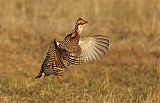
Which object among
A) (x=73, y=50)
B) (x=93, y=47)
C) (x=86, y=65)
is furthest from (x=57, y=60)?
(x=86, y=65)

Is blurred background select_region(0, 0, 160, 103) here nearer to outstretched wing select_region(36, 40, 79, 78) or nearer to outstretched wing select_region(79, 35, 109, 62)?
outstretched wing select_region(36, 40, 79, 78)

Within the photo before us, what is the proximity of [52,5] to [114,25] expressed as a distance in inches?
61.1

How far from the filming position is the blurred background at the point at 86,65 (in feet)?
21.7

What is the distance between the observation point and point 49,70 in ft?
20.9

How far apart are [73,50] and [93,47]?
0.37m

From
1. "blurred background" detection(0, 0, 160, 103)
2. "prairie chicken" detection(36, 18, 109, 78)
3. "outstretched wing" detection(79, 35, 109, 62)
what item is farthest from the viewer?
"blurred background" detection(0, 0, 160, 103)

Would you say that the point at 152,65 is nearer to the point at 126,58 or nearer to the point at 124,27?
the point at 126,58

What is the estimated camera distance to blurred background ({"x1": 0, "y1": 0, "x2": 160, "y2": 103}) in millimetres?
6625

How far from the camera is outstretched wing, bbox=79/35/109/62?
6.41 meters

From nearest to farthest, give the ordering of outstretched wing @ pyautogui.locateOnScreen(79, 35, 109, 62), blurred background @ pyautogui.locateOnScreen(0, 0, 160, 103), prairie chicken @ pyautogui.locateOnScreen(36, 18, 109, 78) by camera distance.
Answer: prairie chicken @ pyautogui.locateOnScreen(36, 18, 109, 78) < outstretched wing @ pyautogui.locateOnScreen(79, 35, 109, 62) < blurred background @ pyautogui.locateOnScreen(0, 0, 160, 103)

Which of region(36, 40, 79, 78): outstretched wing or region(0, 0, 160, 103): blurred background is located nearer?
region(36, 40, 79, 78): outstretched wing

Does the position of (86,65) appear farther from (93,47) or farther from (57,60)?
(57,60)

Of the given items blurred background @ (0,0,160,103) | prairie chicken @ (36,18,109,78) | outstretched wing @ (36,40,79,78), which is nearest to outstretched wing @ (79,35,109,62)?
prairie chicken @ (36,18,109,78)

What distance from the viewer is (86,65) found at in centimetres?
865
